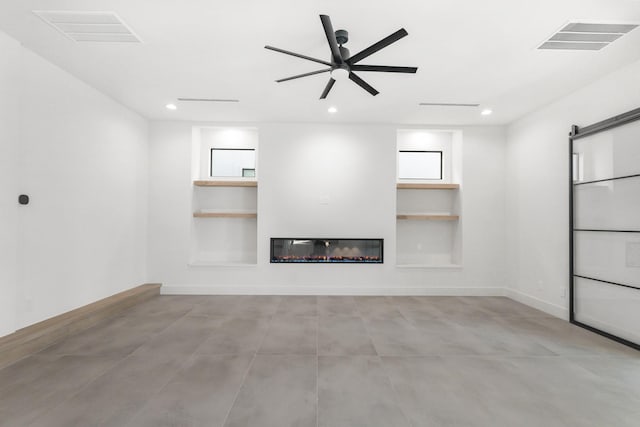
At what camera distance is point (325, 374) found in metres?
2.38

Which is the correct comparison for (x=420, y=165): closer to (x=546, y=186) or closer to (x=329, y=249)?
(x=546, y=186)

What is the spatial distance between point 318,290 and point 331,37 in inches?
149

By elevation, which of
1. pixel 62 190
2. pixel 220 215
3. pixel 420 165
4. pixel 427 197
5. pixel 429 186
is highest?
pixel 420 165

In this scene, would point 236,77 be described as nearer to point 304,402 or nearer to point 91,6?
point 91,6

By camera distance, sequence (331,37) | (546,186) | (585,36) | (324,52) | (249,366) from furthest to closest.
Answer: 1. (546,186)
2. (324,52)
3. (585,36)
4. (249,366)
5. (331,37)

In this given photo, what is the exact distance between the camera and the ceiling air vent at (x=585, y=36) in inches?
98.1

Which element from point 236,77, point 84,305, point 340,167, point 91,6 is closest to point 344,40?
point 236,77

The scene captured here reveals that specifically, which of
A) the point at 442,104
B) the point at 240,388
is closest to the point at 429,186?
the point at 442,104

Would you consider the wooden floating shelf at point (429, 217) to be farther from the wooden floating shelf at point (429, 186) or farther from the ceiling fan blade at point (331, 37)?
the ceiling fan blade at point (331, 37)

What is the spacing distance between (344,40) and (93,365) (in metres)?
3.54

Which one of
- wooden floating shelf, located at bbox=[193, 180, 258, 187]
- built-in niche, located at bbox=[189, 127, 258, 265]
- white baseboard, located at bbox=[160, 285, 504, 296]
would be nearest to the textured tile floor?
white baseboard, located at bbox=[160, 285, 504, 296]

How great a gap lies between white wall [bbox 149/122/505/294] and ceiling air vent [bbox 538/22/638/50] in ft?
7.86

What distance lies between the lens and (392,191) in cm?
513

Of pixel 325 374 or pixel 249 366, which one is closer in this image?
pixel 325 374
